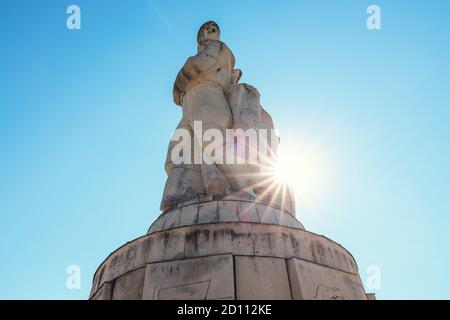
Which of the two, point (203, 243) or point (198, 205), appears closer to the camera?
point (203, 243)

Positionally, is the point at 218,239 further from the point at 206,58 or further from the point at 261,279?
the point at 206,58

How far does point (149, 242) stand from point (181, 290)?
38.3 inches

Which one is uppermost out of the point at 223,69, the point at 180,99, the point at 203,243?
the point at 223,69

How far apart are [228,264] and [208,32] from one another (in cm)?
741

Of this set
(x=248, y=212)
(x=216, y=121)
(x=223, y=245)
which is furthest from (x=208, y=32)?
(x=223, y=245)

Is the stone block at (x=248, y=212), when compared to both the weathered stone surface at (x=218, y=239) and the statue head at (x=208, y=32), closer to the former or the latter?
the weathered stone surface at (x=218, y=239)

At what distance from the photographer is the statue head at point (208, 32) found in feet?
35.4

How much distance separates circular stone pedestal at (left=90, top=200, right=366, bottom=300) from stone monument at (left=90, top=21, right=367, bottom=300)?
0.01 meters

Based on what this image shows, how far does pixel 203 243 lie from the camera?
210 inches

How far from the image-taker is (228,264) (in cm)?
497

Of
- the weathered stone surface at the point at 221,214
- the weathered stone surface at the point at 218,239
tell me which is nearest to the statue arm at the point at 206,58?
the weathered stone surface at the point at 221,214
